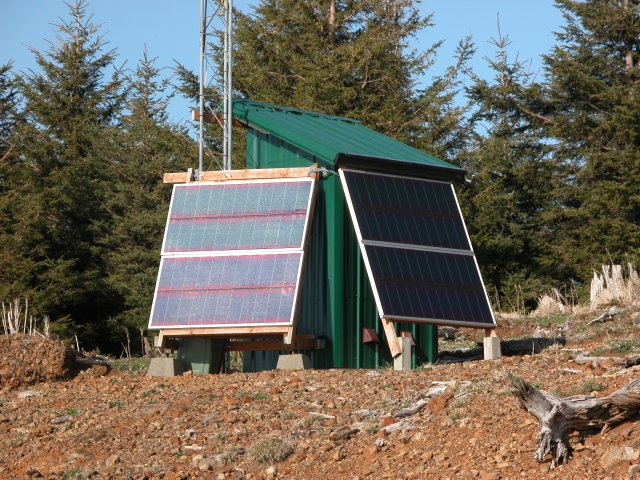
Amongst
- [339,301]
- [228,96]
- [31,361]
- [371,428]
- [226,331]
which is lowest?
[371,428]

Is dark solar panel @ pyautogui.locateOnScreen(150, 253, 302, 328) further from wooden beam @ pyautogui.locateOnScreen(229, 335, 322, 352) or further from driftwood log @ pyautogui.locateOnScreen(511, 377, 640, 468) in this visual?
driftwood log @ pyautogui.locateOnScreen(511, 377, 640, 468)

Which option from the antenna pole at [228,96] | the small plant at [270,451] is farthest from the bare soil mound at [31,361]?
the small plant at [270,451]

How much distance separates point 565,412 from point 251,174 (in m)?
8.93

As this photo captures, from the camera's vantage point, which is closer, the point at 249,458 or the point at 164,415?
the point at 249,458

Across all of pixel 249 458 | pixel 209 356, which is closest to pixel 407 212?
pixel 209 356

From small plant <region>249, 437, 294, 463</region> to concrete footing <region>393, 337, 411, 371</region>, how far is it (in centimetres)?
451

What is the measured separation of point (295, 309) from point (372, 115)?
73.1ft

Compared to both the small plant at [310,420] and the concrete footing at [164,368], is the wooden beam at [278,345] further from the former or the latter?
the small plant at [310,420]

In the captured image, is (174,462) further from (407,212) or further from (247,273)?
(407,212)

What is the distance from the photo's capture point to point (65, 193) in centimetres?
3862

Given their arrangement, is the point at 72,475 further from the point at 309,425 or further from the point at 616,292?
the point at 616,292

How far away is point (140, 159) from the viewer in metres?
41.2

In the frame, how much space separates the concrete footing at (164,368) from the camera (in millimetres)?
18047

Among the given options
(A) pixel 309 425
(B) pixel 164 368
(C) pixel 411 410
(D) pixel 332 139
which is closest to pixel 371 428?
(C) pixel 411 410
